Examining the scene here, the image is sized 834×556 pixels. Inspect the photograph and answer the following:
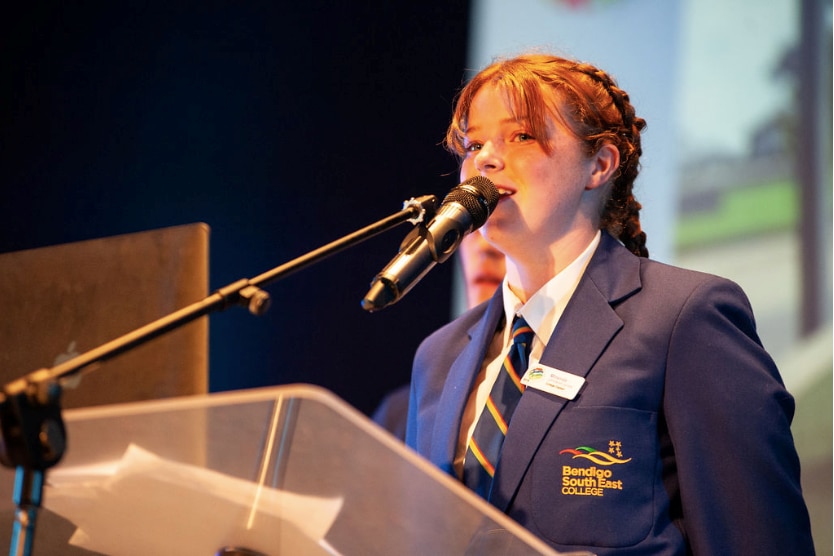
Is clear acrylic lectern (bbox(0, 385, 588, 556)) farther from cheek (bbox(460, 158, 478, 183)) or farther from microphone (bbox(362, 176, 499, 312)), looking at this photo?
cheek (bbox(460, 158, 478, 183))

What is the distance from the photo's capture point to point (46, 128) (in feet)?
10.3

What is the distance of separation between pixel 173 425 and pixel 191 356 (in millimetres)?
430

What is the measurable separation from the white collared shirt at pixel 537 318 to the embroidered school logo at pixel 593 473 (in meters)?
0.24

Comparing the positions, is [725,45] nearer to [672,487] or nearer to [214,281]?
[672,487]

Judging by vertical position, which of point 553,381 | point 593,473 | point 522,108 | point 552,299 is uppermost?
point 522,108

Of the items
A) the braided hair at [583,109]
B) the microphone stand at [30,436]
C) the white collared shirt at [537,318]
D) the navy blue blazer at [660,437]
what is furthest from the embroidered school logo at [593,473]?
the microphone stand at [30,436]

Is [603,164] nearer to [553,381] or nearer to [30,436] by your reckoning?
[553,381]

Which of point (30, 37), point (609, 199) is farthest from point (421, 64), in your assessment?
point (609, 199)

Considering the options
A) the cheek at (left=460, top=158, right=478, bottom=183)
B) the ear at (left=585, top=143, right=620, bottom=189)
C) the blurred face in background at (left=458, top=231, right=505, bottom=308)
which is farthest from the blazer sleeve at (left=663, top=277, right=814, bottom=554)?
the blurred face in background at (left=458, top=231, right=505, bottom=308)

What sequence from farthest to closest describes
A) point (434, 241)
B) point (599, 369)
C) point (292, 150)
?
point (292, 150), point (599, 369), point (434, 241)

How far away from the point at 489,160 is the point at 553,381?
43cm

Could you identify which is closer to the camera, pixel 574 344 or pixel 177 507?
pixel 177 507

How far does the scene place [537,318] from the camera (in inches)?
71.8

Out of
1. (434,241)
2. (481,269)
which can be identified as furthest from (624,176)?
(481,269)
